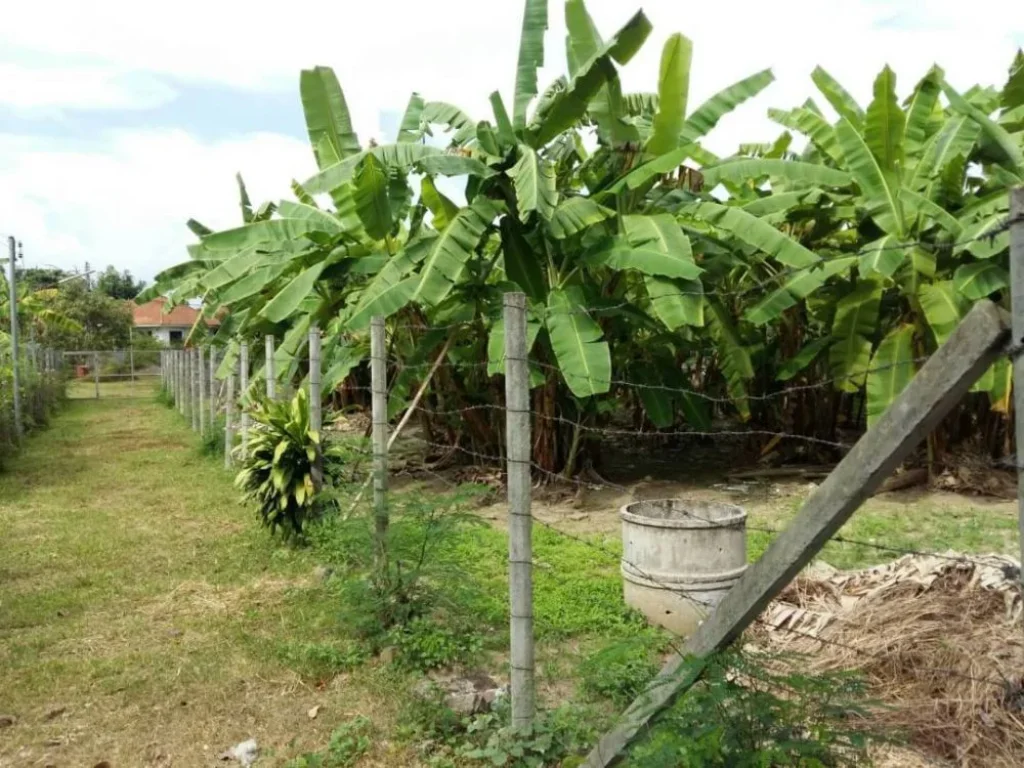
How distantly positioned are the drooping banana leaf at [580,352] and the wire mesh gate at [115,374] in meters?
23.5

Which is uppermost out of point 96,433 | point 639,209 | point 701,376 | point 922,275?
point 639,209

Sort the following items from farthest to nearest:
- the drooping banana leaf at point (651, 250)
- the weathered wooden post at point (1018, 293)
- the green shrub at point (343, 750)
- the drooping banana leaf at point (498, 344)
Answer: the drooping banana leaf at point (651, 250), the drooping banana leaf at point (498, 344), the green shrub at point (343, 750), the weathered wooden post at point (1018, 293)

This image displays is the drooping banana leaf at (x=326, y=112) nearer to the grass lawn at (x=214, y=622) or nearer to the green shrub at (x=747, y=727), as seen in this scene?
the grass lawn at (x=214, y=622)

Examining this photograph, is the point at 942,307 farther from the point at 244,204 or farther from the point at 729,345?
the point at 244,204

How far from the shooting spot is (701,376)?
11844 millimetres

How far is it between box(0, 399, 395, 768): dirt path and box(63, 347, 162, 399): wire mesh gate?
21052mm

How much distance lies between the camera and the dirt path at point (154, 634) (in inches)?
150

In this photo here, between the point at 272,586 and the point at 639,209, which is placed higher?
the point at 639,209

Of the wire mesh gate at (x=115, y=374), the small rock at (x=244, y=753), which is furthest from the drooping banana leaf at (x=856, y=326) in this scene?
the wire mesh gate at (x=115, y=374)

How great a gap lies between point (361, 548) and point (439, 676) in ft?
2.98

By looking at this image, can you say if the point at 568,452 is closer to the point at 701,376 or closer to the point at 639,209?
the point at 639,209

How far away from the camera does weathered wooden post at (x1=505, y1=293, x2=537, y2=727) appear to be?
3.26 meters

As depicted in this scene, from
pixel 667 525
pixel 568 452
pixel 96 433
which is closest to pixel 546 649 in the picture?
pixel 667 525

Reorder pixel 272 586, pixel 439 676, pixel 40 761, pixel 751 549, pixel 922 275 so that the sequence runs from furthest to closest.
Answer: pixel 922 275
pixel 751 549
pixel 272 586
pixel 439 676
pixel 40 761
